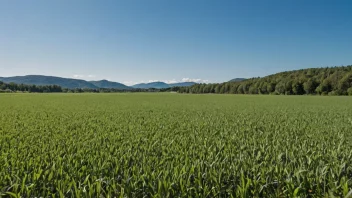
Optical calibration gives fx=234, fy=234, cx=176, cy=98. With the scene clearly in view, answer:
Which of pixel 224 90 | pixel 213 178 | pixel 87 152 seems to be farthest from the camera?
pixel 224 90

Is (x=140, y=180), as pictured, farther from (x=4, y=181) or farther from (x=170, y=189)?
(x=4, y=181)

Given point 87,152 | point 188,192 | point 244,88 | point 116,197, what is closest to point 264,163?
point 188,192

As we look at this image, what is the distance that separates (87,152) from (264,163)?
4355 mm

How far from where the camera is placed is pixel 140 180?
4.04 meters

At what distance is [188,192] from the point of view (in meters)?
3.80

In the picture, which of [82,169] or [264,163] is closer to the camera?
[82,169]

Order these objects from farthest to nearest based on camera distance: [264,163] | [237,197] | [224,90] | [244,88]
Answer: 1. [224,90]
2. [244,88]
3. [264,163]
4. [237,197]

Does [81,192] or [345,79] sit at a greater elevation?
[345,79]

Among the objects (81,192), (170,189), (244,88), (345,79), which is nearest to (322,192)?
(170,189)

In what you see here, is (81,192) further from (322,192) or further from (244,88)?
(244,88)

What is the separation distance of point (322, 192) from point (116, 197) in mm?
3330

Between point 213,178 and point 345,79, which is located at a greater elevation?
point 345,79

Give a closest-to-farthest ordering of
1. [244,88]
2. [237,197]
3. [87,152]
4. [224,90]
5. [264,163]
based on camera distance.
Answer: [237,197]
[264,163]
[87,152]
[244,88]
[224,90]

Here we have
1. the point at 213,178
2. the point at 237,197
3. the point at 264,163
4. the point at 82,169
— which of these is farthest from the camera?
the point at 264,163
